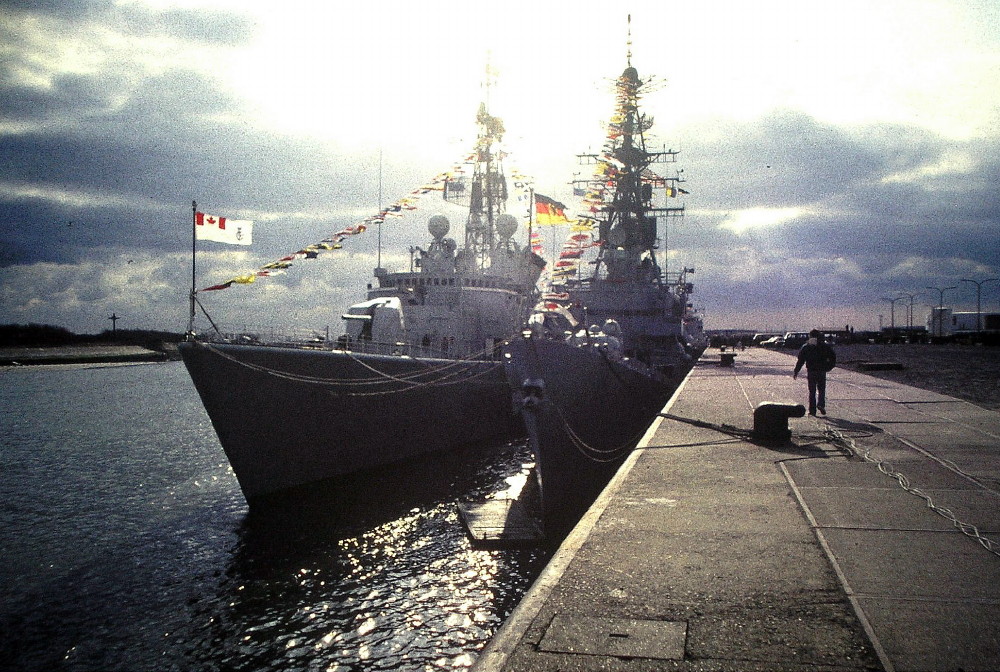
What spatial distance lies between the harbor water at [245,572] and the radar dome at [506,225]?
477 inches

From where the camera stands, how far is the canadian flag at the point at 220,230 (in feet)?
36.8

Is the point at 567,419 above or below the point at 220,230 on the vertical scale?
below

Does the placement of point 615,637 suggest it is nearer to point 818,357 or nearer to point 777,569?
point 777,569

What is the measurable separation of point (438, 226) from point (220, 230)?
45.3ft

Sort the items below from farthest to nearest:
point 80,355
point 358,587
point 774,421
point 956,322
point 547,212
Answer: point 956,322, point 80,355, point 547,212, point 774,421, point 358,587

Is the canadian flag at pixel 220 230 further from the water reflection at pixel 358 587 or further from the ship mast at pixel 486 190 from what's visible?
the ship mast at pixel 486 190

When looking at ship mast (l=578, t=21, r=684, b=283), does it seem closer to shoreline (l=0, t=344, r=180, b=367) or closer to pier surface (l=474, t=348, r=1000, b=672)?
pier surface (l=474, t=348, r=1000, b=672)

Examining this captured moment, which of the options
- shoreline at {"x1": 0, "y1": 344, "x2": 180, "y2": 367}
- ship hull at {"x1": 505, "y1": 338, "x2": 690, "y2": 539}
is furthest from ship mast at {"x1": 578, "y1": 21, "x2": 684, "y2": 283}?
shoreline at {"x1": 0, "y1": 344, "x2": 180, "y2": 367}

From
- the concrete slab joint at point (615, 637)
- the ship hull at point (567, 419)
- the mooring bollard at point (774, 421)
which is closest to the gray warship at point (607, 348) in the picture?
the ship hull at point (567, 419)

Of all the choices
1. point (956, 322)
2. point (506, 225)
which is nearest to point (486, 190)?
point (506, 225)

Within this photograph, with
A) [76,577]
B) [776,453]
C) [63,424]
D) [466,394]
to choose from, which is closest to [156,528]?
[76,577]

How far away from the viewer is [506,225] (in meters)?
28.2

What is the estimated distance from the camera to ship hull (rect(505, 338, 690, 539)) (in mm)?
12484

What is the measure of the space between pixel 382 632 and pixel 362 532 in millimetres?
4125
